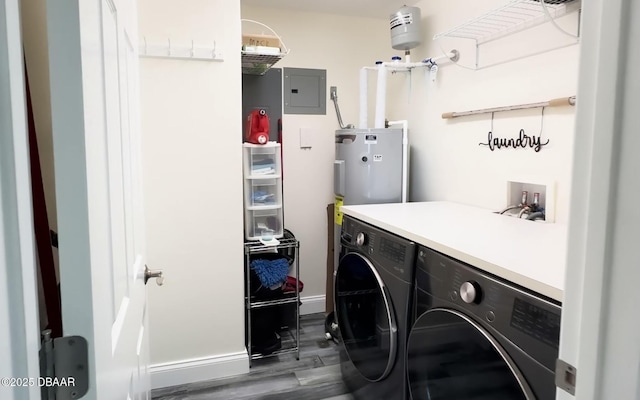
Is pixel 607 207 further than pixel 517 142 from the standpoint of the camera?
No

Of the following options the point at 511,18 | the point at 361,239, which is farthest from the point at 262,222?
the point at 511,18

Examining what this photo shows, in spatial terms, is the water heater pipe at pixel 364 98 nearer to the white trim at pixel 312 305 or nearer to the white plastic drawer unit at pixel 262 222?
the white plastic drawer unit at pixel 262 222

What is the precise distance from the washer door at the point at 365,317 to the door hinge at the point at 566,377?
0.97 metres

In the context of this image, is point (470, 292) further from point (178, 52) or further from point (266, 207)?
point (178, 52)

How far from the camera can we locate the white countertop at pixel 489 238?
972 millimetres

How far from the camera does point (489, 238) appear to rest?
135 centimetres

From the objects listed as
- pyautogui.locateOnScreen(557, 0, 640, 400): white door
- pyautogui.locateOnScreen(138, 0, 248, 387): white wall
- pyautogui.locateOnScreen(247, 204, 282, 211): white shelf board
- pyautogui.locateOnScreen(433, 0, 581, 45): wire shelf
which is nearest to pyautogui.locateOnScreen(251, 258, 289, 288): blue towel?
pyautogui.locateOnScreen(138, 0, 248, 387): white wall

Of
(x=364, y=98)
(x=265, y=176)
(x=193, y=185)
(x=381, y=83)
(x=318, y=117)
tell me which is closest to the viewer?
(x=193, y=185)

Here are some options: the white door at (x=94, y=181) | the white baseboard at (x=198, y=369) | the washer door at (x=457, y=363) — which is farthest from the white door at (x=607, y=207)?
the white baseboard at (x=198, y=369)

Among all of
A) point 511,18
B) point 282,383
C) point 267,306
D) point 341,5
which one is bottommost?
point 282,383

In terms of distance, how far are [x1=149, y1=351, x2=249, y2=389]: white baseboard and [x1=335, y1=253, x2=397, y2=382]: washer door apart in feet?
2.19

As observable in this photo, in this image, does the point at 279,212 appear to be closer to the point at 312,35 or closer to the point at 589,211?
the point at 312,35

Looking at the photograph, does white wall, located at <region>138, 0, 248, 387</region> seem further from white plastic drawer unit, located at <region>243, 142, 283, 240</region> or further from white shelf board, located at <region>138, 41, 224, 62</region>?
white plastic drawer unit, located at <region>243, 142, 283, 240</region>

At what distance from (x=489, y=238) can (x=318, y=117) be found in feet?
6.23
